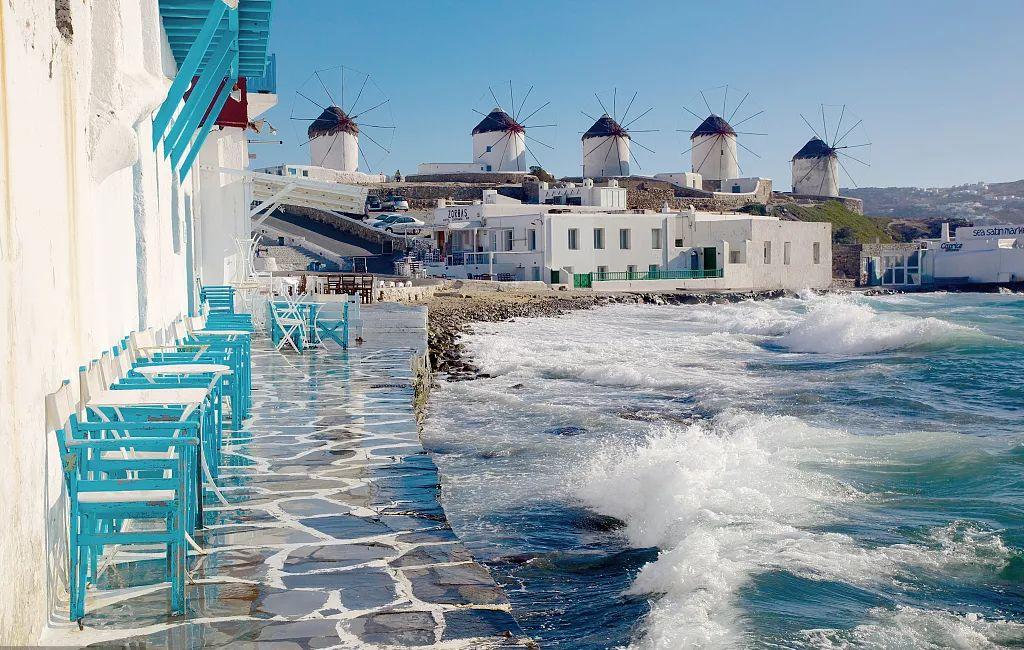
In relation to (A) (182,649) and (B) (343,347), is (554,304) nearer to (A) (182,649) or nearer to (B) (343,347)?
(B) (343,347)

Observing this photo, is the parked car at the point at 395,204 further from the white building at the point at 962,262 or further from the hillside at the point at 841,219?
the white building at the point at 962,262

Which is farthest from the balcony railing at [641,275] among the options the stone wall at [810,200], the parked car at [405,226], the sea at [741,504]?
the stone wall at [810,200]

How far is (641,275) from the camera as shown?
4878 cm

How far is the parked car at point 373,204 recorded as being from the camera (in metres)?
60.8

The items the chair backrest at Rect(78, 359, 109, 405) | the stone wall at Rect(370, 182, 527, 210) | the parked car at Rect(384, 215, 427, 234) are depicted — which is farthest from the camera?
the stone wall at Rect(370, 182, 527, 210)

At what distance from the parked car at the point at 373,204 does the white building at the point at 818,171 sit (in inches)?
1654

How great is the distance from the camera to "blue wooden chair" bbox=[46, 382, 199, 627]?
425 centimetres

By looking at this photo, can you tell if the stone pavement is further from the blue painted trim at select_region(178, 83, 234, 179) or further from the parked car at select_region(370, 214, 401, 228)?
the parked car at select_region(370, 214, 401, 228)

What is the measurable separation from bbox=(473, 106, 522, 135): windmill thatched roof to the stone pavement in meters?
71.5

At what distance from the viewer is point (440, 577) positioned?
509cm

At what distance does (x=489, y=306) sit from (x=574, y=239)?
12649 mm

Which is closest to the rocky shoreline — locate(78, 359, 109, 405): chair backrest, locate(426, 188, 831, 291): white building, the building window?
locate(426, 188, 831, 291): white building

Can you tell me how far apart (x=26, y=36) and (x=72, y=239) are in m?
1.28

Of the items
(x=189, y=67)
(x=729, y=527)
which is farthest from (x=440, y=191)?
(x=729, y=527)
